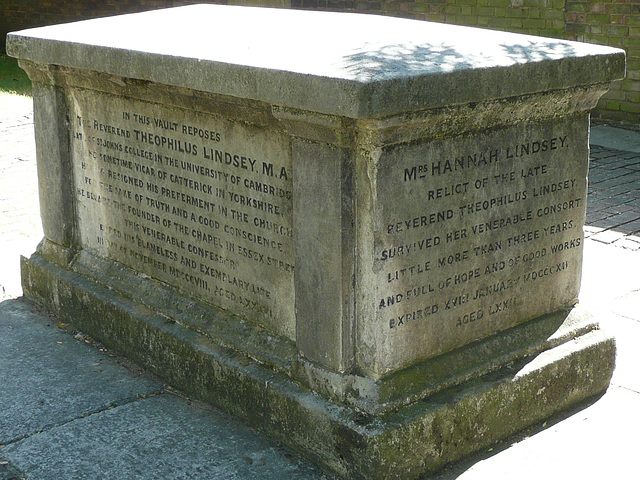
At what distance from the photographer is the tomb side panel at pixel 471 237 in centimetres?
312

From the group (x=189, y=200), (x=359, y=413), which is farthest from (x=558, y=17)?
(x=359, y=413)

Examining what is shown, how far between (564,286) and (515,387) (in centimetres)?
59

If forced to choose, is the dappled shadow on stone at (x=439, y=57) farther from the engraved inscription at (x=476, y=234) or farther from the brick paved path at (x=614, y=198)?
the brick paved path at (x=614, y=198)

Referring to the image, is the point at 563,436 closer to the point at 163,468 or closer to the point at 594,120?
the point at 163,468

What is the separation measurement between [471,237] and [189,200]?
1.32 metres

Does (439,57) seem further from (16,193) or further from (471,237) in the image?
(16,193)

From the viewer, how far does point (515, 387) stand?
3.44 metres

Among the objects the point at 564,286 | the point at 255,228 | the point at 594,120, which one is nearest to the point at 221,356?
the point at 255,228

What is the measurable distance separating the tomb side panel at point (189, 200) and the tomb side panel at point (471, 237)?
0.50m

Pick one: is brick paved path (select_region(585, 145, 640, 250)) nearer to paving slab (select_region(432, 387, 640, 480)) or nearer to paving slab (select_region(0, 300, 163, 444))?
paving slab (select_region(432, 387, 640, 480))

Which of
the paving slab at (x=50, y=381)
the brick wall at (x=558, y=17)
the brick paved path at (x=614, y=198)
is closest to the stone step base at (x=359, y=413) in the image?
the paving slab at (x=50, y=381)

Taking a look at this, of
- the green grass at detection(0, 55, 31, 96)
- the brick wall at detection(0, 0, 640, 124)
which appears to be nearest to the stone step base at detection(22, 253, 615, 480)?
the brick wall at detection(0, 0, 640, 124)

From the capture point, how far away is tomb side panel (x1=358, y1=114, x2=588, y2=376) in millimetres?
3123

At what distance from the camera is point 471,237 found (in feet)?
11.1
